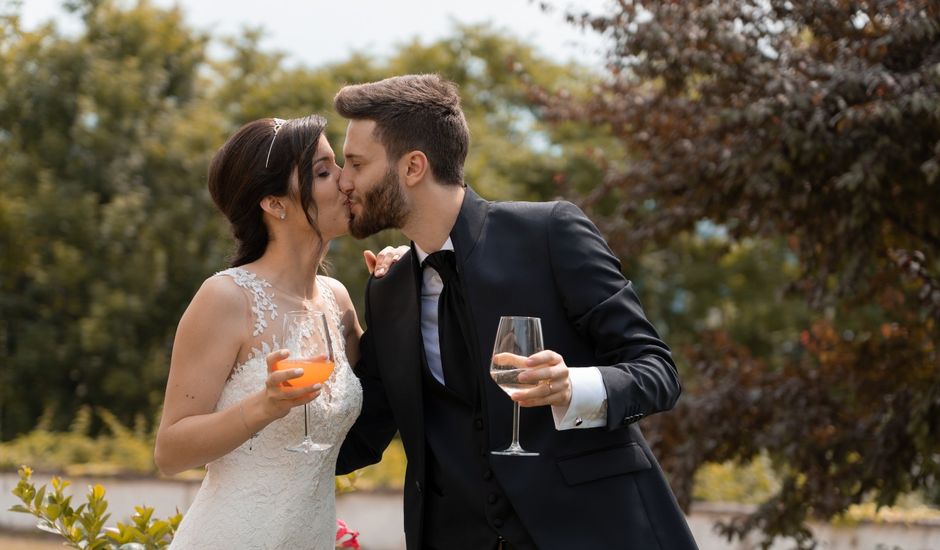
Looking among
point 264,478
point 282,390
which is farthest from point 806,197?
point 282,390

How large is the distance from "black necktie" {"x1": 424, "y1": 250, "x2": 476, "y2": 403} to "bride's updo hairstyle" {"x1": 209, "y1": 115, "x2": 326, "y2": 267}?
0.54 meters

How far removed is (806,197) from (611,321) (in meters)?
2.65

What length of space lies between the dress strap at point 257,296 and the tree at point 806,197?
2657 mm

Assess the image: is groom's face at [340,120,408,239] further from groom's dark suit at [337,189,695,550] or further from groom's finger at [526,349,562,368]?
groom's finger at [526,349,562,368]

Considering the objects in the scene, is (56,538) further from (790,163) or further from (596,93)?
(790,163)

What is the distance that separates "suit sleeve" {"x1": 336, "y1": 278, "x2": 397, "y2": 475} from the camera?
13.3ft

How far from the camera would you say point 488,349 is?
346 cm

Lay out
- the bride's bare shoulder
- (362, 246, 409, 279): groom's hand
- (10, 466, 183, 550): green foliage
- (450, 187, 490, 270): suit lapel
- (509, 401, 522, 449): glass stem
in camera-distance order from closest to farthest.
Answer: (509, 401, 522, 449): glass stem
(450, 187, 490, 270): suit lapel
the bride's bare shoulder
(10, 466, 183, 550): green foliage
(362, 246, 409, 279): groom's hand

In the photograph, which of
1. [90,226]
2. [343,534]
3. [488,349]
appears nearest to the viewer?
[488,349]

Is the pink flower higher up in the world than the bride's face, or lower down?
lower down

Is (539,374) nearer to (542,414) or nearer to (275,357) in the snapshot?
(542,414)

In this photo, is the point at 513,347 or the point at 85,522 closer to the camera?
the point at 513,347

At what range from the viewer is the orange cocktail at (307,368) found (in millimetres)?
3121

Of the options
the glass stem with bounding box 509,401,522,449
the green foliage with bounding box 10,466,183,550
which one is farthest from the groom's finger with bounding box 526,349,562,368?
the green foliage with bounding box 10,466,183,550
